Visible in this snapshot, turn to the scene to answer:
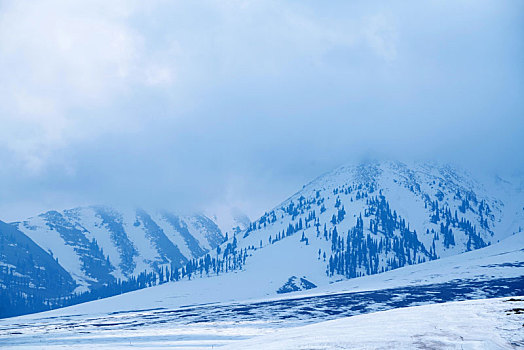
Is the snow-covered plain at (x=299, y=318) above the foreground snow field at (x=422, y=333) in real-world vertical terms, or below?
below

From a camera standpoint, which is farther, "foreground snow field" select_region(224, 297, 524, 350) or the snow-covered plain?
the snow-covered plain

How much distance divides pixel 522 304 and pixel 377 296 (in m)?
122

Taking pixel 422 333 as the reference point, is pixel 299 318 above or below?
below

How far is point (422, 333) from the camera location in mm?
13969

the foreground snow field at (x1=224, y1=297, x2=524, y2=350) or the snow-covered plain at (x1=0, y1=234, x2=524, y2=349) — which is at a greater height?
the foreground snow field at (x1=224, y1=297, x2=524, y2=350)

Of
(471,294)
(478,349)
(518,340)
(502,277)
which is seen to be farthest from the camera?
(502,277)

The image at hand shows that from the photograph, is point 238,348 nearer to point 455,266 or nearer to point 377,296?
point 377,296

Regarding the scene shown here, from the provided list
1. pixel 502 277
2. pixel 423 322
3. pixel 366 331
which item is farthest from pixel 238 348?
pixel 502 277

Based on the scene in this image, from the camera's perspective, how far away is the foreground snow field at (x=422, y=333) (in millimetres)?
13008

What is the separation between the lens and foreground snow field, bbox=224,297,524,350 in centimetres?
1301

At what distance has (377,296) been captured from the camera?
134m

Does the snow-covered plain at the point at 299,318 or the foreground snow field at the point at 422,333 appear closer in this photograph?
the foreground snow field at the point at 422,333

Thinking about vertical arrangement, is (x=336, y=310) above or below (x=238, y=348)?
below

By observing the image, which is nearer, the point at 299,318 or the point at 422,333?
the point at 422,333
